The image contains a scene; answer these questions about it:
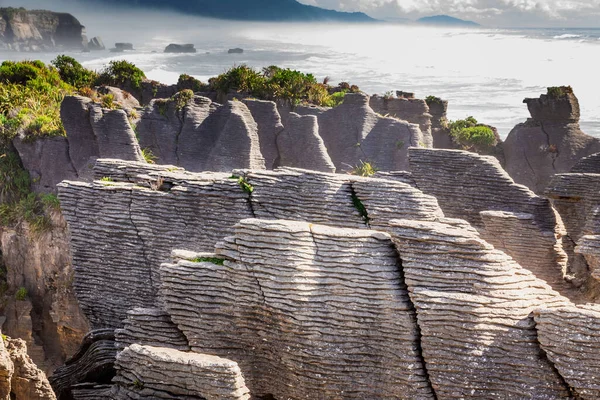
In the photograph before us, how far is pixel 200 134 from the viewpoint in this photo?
21.7 metres

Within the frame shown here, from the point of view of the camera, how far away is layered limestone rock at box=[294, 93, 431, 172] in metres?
22.2

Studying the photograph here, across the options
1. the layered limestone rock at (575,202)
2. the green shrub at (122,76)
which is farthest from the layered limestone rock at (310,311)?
the green shrub at (122,76)

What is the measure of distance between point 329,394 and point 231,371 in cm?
162

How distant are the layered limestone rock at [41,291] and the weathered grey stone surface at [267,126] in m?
7.00

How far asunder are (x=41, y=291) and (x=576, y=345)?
14558mm

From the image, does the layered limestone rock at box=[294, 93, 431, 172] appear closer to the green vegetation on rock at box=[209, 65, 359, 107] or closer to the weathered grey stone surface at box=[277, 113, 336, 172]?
the weathered grey stone surface at box=[277, 113, 336, 172]

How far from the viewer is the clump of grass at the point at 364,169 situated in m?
21.1

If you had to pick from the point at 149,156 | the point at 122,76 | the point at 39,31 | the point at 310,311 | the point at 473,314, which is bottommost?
the point at 149,156

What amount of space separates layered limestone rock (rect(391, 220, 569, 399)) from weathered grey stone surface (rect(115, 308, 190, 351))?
12.3ft

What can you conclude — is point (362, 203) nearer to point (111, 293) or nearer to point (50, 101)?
point (111, 293)

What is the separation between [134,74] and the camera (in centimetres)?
3123

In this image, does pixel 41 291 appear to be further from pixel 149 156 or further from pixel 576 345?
pixel 576 345

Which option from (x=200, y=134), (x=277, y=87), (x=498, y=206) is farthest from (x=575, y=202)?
(x=277, y=87)

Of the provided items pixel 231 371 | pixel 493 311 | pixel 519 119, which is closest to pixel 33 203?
pixel 231 371
